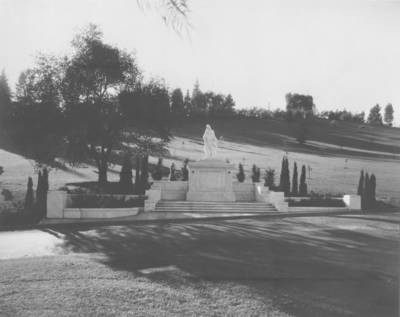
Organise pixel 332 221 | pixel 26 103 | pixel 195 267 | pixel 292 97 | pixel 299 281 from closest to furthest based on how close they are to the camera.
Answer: pixel 299 281 → pixel 195 267 → pixel 332 221 → pixel 26 103 → pixel 292 97

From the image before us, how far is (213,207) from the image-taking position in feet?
82.7

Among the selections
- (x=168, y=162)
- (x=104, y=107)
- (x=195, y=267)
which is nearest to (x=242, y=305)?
(x=195, y=267)

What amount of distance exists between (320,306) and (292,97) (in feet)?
315

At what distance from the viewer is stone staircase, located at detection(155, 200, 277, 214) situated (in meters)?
24.6

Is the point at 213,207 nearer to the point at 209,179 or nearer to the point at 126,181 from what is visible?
the point at 209,179

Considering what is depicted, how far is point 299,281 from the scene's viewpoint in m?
8.12

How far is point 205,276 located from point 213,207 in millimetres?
16862

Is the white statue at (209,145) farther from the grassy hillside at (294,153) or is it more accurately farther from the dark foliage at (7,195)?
the dark foliage at (7,195)

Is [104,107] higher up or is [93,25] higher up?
[93,25]

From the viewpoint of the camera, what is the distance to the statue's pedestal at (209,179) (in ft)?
92.7

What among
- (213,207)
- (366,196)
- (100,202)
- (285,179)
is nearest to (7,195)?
(100,202)

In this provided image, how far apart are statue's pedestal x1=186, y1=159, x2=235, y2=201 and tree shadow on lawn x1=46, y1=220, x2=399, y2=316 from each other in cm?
1298

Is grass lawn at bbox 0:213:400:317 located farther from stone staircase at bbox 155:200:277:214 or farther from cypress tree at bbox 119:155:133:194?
cypress tree at bbox 119:155:133:194

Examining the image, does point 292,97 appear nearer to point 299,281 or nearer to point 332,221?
point 332,221
